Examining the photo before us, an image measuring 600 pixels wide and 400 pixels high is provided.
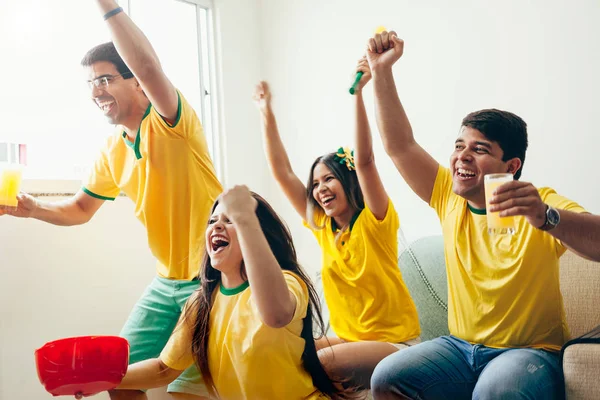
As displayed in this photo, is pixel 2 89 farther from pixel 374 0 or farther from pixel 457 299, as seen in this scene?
pixel 457 299

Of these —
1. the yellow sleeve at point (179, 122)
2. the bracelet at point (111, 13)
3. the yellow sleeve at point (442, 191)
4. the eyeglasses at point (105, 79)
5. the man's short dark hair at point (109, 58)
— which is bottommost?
the yellow sleeve at point (442, 191)

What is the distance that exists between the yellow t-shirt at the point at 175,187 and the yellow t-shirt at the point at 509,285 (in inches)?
27.8

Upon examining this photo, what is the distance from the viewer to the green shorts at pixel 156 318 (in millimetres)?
1771

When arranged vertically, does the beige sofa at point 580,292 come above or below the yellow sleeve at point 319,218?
below

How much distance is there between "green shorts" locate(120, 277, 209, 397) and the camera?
1.77 meters

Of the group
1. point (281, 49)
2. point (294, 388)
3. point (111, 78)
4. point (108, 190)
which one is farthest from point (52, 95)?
point (294, 388)

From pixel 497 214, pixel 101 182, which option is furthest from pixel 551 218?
pixel 101 182

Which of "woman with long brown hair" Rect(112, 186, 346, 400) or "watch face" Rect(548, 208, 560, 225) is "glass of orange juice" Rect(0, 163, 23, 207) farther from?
"watch face" Rect(548, 208, 560, 225)

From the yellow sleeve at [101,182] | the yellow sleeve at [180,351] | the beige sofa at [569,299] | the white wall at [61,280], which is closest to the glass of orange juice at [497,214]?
the beige sofa at [569,299]

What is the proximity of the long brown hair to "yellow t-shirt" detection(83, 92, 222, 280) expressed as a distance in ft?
0.85

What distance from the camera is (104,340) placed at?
48.6 inches

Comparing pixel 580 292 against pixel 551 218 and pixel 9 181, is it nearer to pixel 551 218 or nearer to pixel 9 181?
pixel 551 218

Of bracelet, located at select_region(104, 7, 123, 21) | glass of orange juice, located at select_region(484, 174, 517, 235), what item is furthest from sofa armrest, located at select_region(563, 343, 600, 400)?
bracelet, located at select_region(104, 7, 123, 21)

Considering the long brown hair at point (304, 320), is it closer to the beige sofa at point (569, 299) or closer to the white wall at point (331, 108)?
the beige sofa at point (569, 299)
